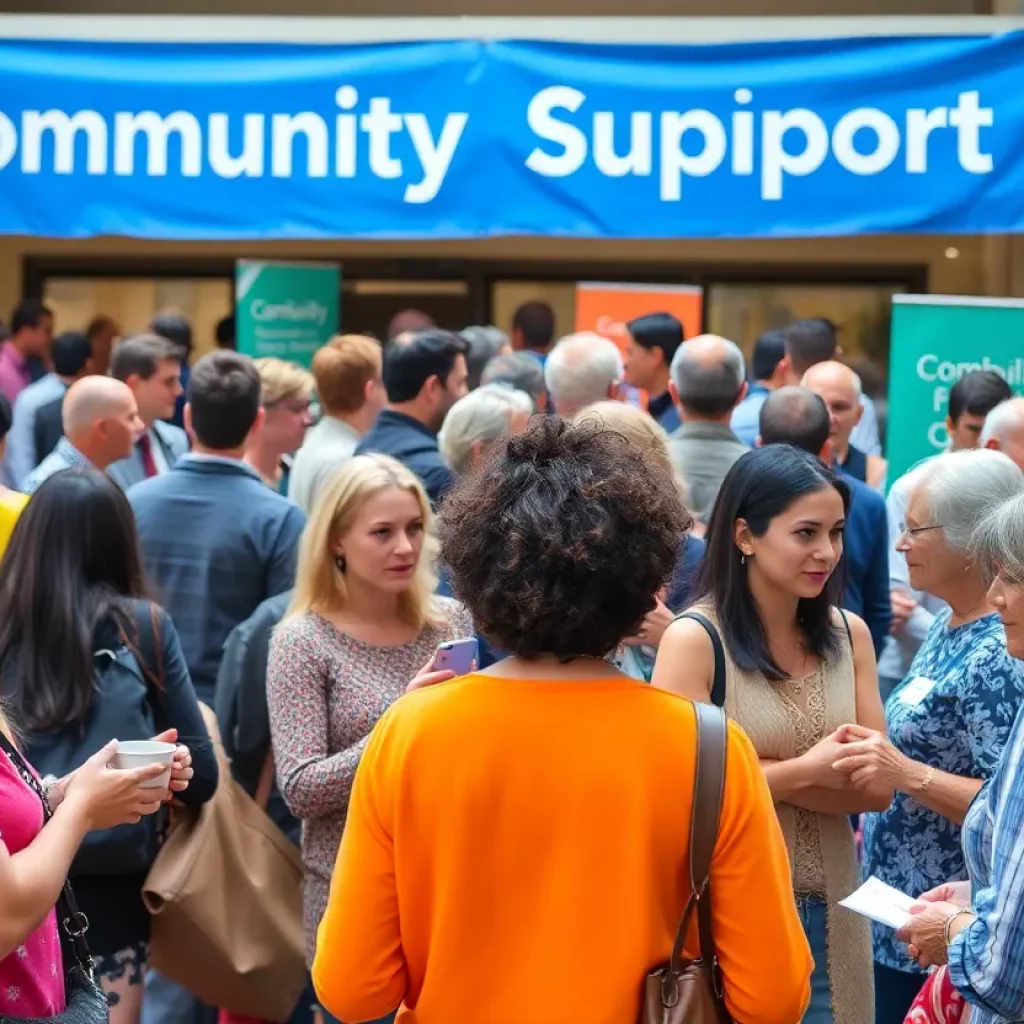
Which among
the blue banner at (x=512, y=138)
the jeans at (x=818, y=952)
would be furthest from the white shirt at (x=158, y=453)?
the jeans at (x=818, y=952)

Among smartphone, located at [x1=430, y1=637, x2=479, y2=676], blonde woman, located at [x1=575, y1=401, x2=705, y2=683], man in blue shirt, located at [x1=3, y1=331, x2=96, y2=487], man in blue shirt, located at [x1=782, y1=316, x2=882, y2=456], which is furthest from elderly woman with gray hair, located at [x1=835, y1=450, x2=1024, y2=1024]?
A: man in blue shirt, located at [x1=3, y1=331, x2=96, y2=487]

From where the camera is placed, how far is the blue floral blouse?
11.5ft

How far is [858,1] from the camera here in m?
12.1

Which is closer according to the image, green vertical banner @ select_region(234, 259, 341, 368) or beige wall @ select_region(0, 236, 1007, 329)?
green vertical banner @ select_region(234, 259, 341, 368)

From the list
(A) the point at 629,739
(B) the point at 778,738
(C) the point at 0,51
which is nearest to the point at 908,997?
(B) the point at 778,738

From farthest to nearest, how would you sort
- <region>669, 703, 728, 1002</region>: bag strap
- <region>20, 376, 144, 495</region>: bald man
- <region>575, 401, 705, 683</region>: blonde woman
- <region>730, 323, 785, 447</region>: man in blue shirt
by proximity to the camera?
<region>730, 323, 785, 447</region>: man in blue shirt → <region>20, 376, 144, 495</region>: bald man → <region>575, 401, 705, 683</region>: blonde woman → <region>669, 703, 728, 1002</region>: bag strap

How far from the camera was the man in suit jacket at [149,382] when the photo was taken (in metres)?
7.08

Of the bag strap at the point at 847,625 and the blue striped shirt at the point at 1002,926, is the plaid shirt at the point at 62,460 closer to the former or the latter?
the bag strap at the point at 847,625

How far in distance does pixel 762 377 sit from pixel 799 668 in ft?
17.0

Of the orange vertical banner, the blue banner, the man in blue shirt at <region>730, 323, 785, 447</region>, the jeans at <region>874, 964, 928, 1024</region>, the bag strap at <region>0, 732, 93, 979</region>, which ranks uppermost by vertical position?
the blue banner

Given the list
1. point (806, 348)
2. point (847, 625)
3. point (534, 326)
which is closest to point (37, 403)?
point (534, 326)

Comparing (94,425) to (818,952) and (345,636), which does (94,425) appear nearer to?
(345,636)

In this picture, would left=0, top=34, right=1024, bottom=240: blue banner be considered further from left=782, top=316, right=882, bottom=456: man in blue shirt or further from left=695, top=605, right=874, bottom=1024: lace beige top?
left=695, top=605, right=874, bottom=1024: lace beige top

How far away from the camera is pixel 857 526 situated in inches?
211
